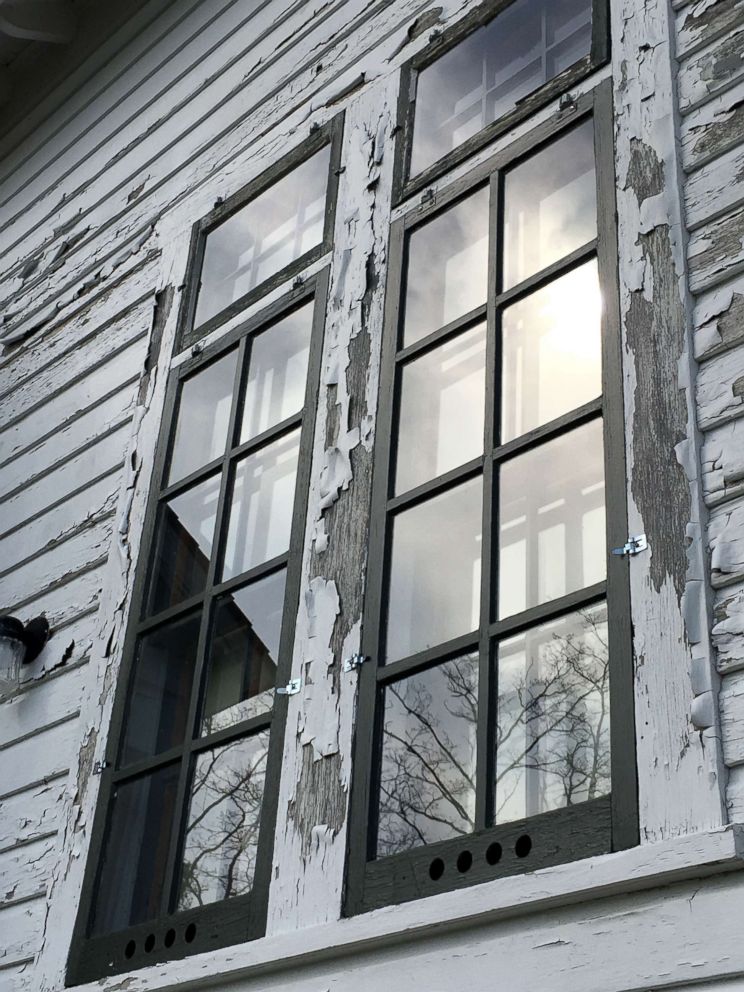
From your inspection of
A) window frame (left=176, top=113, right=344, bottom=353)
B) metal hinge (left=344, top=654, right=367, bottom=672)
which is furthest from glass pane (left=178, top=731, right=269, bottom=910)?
window frame (left=176, top=113, right=344, bottom=353)

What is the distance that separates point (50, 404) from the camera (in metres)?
4.75

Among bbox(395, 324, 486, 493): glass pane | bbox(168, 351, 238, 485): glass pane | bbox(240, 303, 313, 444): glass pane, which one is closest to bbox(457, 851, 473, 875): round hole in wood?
bbox(395, 324, 486, 493): glass pane

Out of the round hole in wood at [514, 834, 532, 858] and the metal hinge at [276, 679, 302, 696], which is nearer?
the round hole in wood at [514, 834, 532, 858]

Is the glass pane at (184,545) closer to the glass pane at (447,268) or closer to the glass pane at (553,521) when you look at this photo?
the glass pane at (447,268)

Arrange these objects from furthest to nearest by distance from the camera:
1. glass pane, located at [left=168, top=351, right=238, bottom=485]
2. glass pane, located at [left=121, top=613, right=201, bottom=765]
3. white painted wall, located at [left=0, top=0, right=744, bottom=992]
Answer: glass pane, located at [left=168, top=351, right=238, bottom=485] → glass pane, located at [left=121, top=613, right=201, bottom=765] → white painted wall, located at [left=0, top=0, right=744, bottom=992]

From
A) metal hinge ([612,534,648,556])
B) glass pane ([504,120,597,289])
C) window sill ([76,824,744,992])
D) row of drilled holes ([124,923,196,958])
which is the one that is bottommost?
window sill ([76,824,744,992])

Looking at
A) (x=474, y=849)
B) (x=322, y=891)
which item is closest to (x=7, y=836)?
(x=322, y=891)

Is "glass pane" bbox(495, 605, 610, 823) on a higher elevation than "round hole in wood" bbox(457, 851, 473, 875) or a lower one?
higher

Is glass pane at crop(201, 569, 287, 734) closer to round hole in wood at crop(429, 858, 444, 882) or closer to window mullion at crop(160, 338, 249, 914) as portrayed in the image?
window mullion at crop(160, 338, 249, 914)

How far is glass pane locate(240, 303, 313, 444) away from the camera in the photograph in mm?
3633

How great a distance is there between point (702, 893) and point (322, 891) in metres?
0.90

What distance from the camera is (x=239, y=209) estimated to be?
4.31 m

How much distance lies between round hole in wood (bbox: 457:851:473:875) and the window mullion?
2.99 feet

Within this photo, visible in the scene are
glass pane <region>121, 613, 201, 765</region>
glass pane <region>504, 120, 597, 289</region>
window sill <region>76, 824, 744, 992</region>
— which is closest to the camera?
window sill <region>76, 824, 744, 992</region>
